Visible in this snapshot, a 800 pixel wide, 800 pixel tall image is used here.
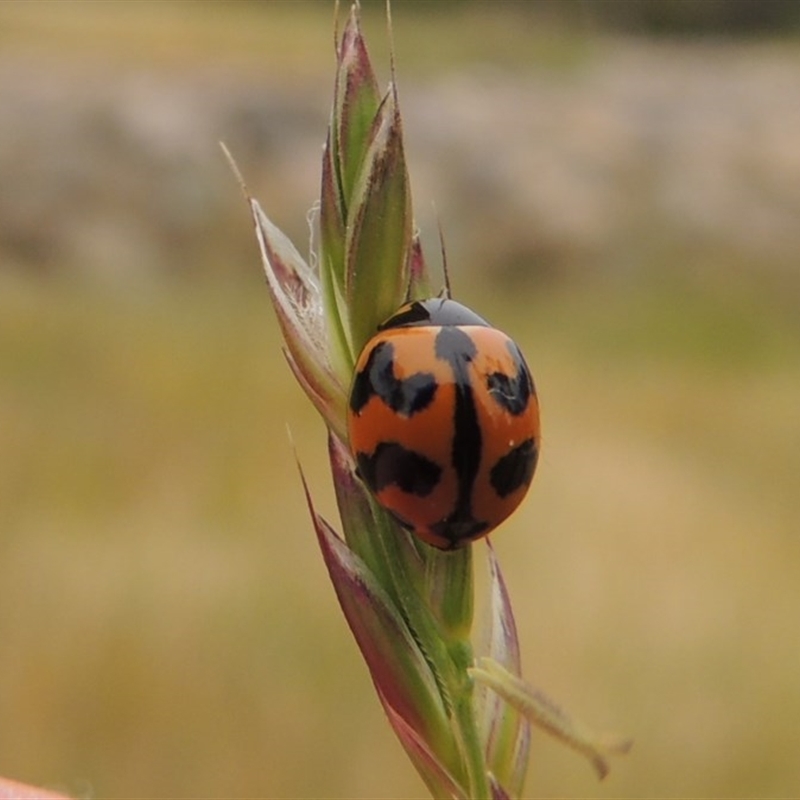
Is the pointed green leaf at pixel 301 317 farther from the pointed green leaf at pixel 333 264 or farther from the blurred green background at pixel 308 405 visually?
the blurred green background at pixel 308 405

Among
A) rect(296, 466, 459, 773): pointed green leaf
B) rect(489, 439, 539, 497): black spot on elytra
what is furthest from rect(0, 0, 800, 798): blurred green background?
rect(296, 466, 459, 773): pointed green leaf

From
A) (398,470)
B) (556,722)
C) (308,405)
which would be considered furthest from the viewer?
(308,405)

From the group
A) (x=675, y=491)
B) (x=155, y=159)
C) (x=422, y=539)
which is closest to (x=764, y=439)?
(x=675, y=491)

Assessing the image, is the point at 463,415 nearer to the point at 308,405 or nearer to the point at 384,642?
the point at 384,642

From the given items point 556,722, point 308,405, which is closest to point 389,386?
point 556,722

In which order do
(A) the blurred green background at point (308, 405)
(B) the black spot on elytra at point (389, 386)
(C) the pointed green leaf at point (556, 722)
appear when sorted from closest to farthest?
(C) the pointed green leaf at point (556, 722)
(B) the black spot on elytra at point (389, 386)
(A) the blurred green background at point (308, 405)

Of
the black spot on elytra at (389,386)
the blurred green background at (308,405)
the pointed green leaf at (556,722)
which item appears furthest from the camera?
the blurred green background at (308,405)

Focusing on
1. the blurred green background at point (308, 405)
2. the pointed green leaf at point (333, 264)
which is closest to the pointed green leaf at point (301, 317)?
the pointed green leaf at point (333, 264)

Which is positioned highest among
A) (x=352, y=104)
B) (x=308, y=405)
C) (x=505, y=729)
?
(x=352, y=104)
